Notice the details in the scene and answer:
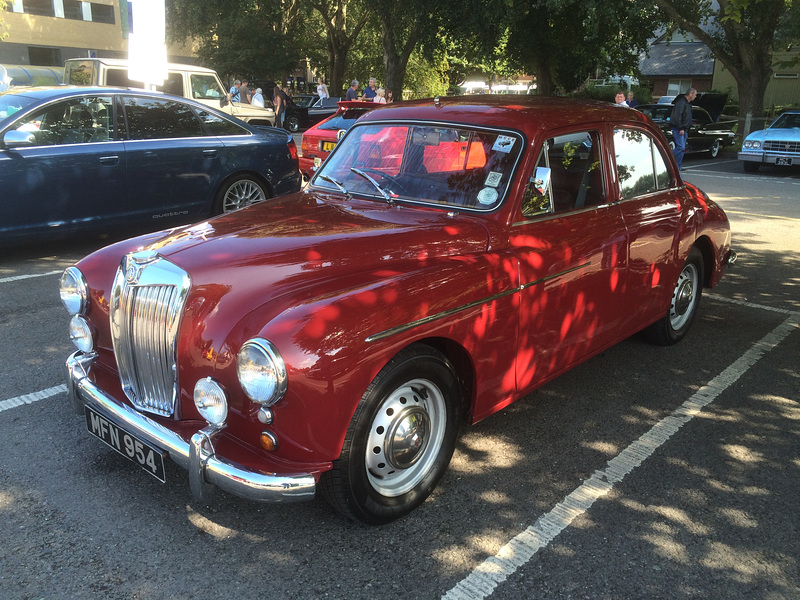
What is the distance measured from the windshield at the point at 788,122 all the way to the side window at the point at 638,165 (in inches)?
586

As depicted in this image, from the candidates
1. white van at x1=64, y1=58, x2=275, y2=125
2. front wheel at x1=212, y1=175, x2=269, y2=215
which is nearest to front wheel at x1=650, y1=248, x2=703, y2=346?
front wheel at x1=212, y1=175, x2=269, y2=215

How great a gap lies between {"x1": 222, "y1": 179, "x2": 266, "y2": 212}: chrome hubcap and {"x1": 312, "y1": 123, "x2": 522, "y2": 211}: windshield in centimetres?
419

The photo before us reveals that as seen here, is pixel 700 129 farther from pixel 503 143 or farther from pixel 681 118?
pixel 503 143

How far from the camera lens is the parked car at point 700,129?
19688 mm

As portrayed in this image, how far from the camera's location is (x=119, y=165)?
280 inches

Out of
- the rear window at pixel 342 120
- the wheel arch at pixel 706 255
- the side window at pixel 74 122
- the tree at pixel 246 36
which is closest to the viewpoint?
the wheel arch at pixel 706 255

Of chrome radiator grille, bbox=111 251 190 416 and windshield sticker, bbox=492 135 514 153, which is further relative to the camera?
windshield sticker, bbox=492 135 514 153

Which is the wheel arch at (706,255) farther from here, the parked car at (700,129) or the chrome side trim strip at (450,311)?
the parked car at (700,129)

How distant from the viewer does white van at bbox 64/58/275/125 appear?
12.5 meters

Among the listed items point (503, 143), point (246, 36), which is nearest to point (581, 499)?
point (503, 143)

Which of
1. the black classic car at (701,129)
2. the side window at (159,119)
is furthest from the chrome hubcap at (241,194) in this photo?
the black classic car at (701,129)

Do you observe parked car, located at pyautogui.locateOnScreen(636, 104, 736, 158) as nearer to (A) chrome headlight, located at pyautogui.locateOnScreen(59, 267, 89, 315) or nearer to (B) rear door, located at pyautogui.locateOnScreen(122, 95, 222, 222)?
(B) rear door, located at pyautogui.locateOnScreen(122, 95, 222, 222)

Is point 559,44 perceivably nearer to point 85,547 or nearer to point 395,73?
point 395,73

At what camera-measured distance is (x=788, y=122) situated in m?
17.2
